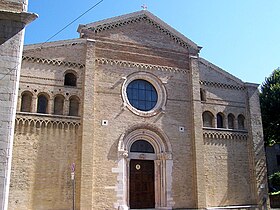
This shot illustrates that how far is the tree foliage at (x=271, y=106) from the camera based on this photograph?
26.4m

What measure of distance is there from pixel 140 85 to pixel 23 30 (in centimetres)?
1112

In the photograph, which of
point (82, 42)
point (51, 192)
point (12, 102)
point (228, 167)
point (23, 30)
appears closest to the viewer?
point (12, 102)

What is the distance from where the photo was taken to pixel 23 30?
27.1 ft

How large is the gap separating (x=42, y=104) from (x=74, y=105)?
163 centimetres

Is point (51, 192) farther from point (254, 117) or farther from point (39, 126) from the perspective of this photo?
point (254, 117)

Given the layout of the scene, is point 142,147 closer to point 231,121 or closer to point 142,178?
point 142,178

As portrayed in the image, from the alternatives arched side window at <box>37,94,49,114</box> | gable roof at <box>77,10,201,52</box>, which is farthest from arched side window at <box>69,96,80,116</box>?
gable roof at <box>77,10,201,52</box>

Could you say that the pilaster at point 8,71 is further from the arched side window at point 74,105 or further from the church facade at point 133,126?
the arched side window at point 74,105

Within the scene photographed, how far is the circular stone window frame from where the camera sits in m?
18.0

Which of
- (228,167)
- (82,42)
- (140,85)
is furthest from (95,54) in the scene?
(228,167)

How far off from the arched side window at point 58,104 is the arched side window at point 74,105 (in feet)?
1.55

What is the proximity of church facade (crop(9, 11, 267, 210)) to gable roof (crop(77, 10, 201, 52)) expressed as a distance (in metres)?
0.06

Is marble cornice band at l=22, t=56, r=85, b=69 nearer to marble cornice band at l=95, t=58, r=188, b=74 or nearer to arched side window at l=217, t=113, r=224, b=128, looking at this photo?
marble cornice band at l=95, t=58, r=188, b=74

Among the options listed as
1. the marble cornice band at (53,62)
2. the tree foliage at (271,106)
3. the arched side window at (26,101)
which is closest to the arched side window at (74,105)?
the marble cornice band at (53,62)
